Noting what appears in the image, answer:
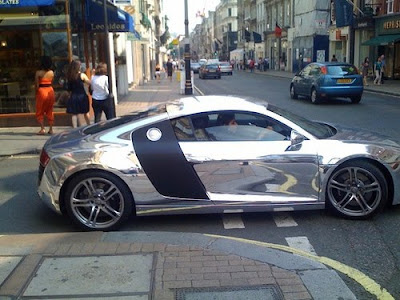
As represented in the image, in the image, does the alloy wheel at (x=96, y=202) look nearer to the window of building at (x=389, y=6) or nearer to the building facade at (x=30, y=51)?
the building facade at (x=30, y=51)

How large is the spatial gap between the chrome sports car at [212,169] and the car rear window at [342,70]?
41.4 ft

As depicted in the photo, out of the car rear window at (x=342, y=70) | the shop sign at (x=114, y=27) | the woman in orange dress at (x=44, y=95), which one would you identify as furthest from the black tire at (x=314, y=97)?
the woman in orange dress at (x=44, y=95)

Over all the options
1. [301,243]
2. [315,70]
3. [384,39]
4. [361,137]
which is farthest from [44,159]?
[384,39]

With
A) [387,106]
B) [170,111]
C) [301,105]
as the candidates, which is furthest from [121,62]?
[170,111]

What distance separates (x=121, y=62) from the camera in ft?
71.8

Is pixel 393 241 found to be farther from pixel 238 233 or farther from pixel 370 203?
pixel 238 233

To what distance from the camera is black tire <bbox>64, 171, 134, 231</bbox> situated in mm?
4852

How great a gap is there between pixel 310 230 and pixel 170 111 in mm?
2028

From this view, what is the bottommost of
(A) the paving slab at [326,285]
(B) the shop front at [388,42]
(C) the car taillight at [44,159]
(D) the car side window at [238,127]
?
(A) the paving slab at [326,285]

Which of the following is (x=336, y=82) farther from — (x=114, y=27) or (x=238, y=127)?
(x=238, y=127)

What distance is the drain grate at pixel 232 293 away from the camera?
3.29 metres

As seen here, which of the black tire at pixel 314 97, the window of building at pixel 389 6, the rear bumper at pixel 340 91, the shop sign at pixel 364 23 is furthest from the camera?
the shop sign at pixel 364 23

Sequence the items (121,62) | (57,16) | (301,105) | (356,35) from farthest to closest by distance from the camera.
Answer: (356,35)
(121,62)
(301,105)
(57,16)

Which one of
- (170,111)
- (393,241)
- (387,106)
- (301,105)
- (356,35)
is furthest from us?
(356,35)
